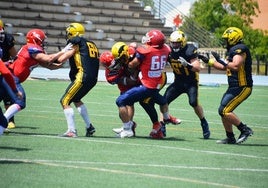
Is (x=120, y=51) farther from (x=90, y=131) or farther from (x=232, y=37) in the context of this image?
(x=232, y=37)

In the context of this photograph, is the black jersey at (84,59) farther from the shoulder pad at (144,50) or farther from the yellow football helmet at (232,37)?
the yellow football helmet at (232,37)

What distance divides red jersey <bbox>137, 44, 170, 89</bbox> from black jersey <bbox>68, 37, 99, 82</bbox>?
778 millimetres

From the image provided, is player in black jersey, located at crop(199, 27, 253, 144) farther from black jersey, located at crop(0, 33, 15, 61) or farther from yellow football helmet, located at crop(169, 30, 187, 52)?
black jersey, located at crop(0, 33, 15, 61)

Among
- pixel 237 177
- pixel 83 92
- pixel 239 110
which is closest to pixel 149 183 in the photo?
pixel 237 177

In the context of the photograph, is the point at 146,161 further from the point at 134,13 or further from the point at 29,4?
the point at 134,13

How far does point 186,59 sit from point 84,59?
1.93 meters

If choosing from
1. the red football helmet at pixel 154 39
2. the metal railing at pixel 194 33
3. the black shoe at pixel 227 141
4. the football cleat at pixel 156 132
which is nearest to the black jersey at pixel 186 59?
the red football helmet at pixel 154 39

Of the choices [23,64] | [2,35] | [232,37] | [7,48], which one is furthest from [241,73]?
[7,48]

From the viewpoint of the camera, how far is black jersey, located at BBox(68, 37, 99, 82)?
13.4m

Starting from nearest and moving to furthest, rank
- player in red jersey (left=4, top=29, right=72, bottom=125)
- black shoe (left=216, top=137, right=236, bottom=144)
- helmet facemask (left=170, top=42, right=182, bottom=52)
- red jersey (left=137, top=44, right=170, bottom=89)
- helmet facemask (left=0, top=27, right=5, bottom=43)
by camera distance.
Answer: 1. black shoe (left=216, top=137, right=236, bottom=144)
2. red jersey (left=137, top=44, right=170, bottom=89)
3. player in red jersey (left=4, top=29, right=72, bottom=125)
4. helmet facemask (left=170, top=42, right=182, bottom=52)
5. helmet facemask (left=0, top=27, right=5, bottom=43)

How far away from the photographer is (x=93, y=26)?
38.9m

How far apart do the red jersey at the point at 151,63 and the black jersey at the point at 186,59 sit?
2.69 ft

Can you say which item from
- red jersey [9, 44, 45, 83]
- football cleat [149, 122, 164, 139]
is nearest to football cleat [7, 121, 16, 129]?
red jersey [9, 44, 45, 83]

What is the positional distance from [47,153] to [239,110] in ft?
31.9
